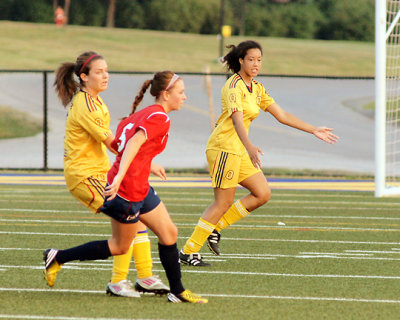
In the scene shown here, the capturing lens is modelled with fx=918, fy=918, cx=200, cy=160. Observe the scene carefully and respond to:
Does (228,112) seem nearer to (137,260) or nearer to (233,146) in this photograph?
(233,146)

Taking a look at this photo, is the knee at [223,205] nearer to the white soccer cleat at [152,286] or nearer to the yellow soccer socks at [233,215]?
the yellow soccer socks at [233,215]

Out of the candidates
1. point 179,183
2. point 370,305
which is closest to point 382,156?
point 179,183

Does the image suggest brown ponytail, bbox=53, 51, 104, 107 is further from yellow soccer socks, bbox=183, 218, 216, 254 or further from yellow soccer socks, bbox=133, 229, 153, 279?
yellow soccer socks, bbox=183, 218, 216, 254

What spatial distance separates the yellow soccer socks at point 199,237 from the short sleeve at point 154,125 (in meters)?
2.41

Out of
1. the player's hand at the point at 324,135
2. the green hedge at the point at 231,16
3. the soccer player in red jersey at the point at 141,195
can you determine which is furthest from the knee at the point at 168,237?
the green hedge at the point at 231,16

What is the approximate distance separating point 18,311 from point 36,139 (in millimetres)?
22981

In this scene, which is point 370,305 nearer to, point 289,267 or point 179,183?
point 289,267

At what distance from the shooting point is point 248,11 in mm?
85250

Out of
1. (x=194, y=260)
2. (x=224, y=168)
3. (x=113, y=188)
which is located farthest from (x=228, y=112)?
(x=113, y=188)

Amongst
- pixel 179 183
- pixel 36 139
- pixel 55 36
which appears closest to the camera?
pixel 179 183

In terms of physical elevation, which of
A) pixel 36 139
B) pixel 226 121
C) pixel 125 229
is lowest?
pixel 36 139

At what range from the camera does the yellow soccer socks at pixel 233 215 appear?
9086 mm

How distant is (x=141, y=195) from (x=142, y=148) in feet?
1.09

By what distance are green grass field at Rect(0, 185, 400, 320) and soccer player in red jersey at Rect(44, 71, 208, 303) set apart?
289mm
